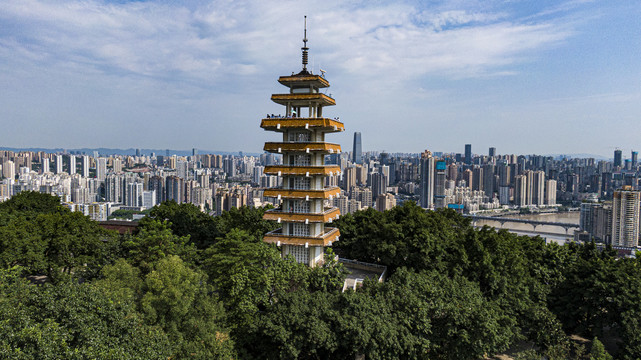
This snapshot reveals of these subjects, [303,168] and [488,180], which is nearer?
[303,168]

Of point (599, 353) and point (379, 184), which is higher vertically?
point (379, 184)

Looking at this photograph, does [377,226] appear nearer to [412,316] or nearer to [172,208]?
[412,316]

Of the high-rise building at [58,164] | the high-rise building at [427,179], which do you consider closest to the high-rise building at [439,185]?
the high-rise building at [427,179]

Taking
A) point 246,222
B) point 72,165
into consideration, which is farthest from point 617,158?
point 72,165

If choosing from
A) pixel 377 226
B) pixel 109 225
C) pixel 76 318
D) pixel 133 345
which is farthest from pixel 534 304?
pixel 109 225

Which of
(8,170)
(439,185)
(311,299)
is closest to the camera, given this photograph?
(311,299)

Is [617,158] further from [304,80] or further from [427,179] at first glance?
[304,80]
